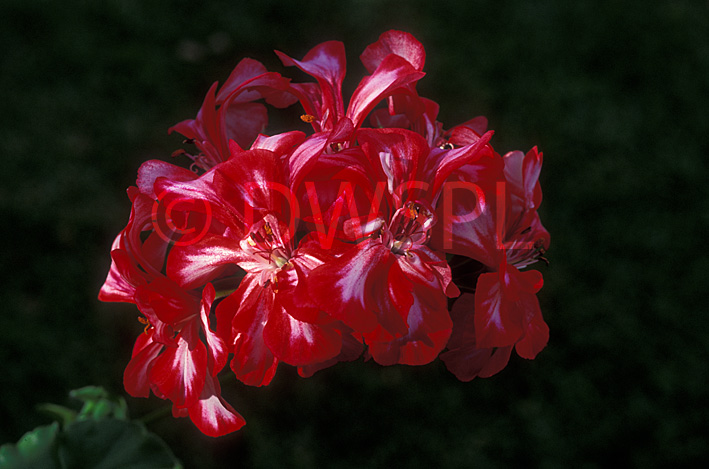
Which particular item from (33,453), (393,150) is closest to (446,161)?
(393,150)

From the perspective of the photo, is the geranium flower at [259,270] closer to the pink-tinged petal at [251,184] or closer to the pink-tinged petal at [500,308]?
the pink-tinged petal at [251,184]

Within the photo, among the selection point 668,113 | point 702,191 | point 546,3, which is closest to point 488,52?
point 546,3

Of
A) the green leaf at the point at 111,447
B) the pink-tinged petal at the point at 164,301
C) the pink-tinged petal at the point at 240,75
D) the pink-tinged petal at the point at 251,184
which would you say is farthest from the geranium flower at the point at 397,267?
the green leaf at the point at 111,447

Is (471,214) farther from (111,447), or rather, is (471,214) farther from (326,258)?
(111,447)

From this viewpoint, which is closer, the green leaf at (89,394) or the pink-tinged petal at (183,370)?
the pink-tinged petal at (183,370)

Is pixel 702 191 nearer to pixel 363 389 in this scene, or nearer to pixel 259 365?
pixel 363 389

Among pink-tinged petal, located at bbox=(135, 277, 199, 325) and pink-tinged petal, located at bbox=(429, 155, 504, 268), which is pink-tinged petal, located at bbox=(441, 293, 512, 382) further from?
pink-tinged petal, located at bbox=(135, 277, 199, 325)
